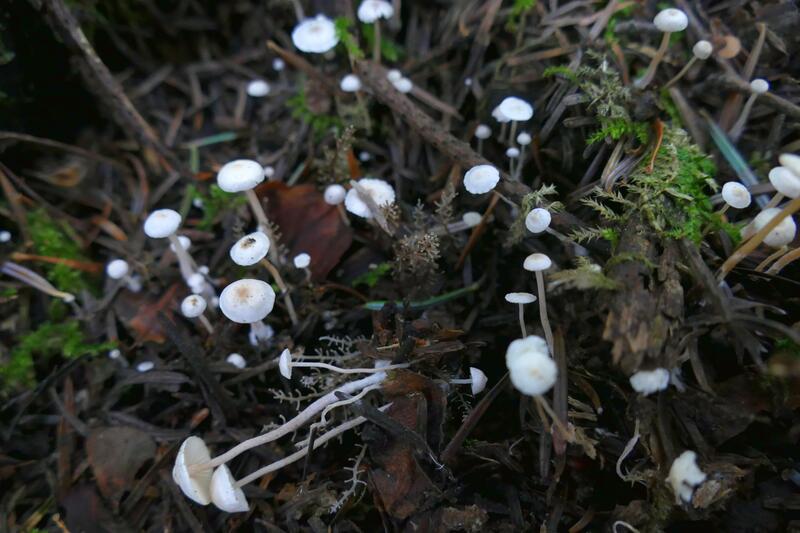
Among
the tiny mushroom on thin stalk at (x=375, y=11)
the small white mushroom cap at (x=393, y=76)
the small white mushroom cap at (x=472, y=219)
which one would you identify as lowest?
the small white mushroom cap at (x=472, y=219)

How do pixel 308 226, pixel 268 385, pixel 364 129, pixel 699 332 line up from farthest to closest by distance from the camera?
pixel 364 129 → pixel 308 226 → pixel 268 385 → pixel 699 332

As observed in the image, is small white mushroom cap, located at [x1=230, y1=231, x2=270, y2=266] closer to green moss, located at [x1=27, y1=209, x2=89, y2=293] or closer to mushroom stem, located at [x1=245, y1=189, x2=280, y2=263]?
mushroom stem, located at [x1=245, y1=189, x2=280, y2=263]

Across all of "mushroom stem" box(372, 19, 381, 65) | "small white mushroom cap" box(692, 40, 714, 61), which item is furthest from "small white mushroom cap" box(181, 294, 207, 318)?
"small white mushroom cap" box(692, 40, 714, 61)

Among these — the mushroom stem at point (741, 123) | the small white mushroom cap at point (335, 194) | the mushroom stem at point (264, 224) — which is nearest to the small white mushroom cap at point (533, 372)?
the small white mushroom cap at point (335, 194)

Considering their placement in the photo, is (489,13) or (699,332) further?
(489,13)

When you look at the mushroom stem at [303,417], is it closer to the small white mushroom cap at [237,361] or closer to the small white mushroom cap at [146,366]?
the small white mushroom cap at [237,361]

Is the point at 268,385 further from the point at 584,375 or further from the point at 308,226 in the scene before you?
the point at 584,375

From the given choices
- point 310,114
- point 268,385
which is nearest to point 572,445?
point 268,385

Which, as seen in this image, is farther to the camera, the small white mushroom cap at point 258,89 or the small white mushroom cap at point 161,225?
the small white mushroom cap at point 258,89
